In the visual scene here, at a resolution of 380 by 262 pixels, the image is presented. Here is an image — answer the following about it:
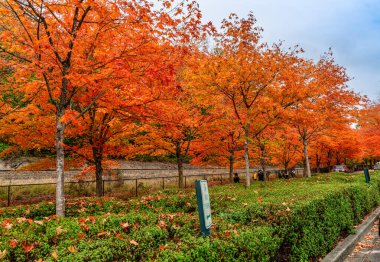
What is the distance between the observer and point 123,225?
471cm

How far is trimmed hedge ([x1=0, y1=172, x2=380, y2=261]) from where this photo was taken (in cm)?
319

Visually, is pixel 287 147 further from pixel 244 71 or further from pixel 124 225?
pixel 124 225

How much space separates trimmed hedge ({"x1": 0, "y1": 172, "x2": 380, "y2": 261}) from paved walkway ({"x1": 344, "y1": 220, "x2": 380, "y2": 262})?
458mm

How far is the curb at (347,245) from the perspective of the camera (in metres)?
5.80

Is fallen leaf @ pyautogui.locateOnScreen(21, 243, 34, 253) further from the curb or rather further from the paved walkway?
the paved walkway

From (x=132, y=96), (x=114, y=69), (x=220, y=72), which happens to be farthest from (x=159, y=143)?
A: (x=114, y=69)

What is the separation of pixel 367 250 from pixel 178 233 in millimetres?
5175

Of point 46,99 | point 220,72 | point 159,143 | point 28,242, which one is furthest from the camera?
point 159,143

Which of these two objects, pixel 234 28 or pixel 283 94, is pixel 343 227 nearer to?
pixel 283 94

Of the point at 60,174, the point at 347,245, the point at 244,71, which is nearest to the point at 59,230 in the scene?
the point at 60,174

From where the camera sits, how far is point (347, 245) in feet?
21.4

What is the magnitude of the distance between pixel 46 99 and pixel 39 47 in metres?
3.58

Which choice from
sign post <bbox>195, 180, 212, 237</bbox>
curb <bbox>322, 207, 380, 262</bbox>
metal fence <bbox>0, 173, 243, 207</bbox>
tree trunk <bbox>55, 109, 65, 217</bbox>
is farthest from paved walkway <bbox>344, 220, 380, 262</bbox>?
metal fence <bbox>0, 173, 243, 207</bbox>

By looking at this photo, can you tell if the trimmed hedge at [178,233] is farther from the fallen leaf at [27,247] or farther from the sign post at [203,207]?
the sign post at [203,207]
